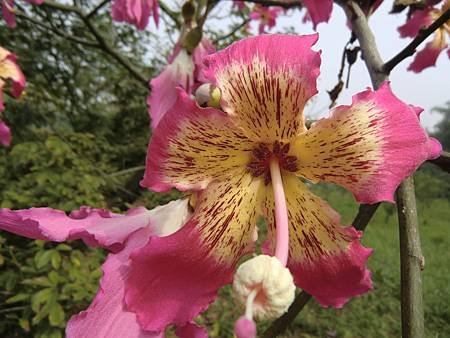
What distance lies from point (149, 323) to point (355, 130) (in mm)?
246

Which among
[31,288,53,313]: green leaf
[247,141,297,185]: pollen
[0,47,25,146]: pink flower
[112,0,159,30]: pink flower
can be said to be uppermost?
[112,0,159,30]: pink flower

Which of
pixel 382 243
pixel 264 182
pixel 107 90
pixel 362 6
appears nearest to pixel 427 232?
pixel 382 243

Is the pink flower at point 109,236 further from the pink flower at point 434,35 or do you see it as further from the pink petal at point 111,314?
the pink flower at point 434,35

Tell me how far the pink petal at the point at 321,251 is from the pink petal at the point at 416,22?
68 centimetres

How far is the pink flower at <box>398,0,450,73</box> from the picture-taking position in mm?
982

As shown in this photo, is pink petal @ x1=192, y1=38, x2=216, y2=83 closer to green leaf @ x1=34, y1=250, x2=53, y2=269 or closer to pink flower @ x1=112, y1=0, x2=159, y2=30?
pink flower @ x1=112, y1=0, x2=159, y2=30

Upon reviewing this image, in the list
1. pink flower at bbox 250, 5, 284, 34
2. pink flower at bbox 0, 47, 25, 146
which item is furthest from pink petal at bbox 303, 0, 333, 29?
pink flower at bbox 250, 5, 284, 34

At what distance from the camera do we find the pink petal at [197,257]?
0.40 metres

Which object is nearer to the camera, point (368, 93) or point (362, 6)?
point (368, 93)

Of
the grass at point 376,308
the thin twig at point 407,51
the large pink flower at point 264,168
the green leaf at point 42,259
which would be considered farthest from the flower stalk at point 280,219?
the grass at point 376,308

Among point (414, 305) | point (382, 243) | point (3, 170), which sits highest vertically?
point (414, 305)

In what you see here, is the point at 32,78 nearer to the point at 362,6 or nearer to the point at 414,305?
the point at 362,6

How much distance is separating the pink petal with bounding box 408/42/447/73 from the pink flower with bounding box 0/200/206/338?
887 mm

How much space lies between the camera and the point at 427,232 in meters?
4.69
